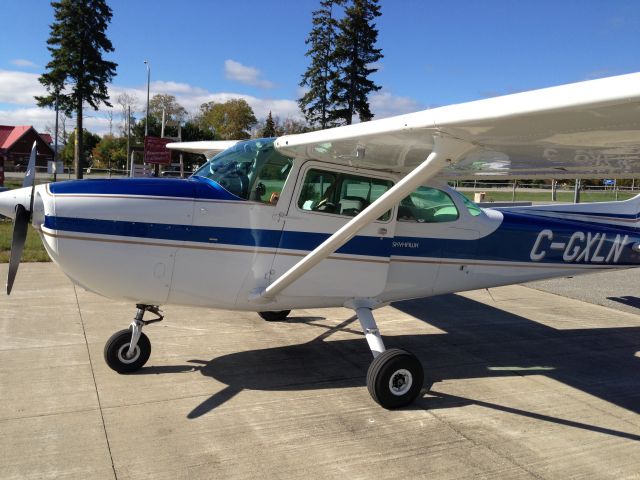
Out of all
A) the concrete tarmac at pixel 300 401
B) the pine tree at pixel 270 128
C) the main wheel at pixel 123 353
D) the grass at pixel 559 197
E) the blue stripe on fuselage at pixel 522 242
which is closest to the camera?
the concrete tarmac at pixel 300 401

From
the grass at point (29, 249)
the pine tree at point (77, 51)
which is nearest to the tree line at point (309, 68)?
the pine tree at point (77, 51)

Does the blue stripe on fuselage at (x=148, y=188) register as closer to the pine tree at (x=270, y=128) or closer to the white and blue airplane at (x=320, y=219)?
the white and blue airplane at (x=320, y=219)

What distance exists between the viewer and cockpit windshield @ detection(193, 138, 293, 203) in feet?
15.8

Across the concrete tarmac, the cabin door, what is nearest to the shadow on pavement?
the concrete tarmac

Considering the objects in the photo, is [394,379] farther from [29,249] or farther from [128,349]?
[29,249]

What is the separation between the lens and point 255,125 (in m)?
75.6

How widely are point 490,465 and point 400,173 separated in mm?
2845

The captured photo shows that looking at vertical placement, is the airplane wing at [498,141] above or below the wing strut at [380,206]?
above

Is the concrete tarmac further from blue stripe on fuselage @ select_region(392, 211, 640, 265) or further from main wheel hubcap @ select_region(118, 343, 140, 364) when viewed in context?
blue stripe on fuselage @ select_region(392, 211, 640, 265)

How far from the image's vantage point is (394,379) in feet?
14.9

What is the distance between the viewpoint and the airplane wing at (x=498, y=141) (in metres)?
2.96

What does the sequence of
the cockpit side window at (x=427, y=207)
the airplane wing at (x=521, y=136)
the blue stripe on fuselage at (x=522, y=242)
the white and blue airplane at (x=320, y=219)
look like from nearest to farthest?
1. the airplane wing at (x=521, y=136)
2. the white and blue airplane at (x=320, y=219)
3. the cockpit side window at (x=427, y=207)
4. the blue stripe on fuselage at (x=522, y=242)

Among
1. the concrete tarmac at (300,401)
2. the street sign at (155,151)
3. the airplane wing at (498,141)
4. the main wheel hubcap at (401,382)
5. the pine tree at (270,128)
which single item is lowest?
the concrete tarmac at (300,401)

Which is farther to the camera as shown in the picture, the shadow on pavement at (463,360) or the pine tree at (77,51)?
the pine tree at (77,51)
